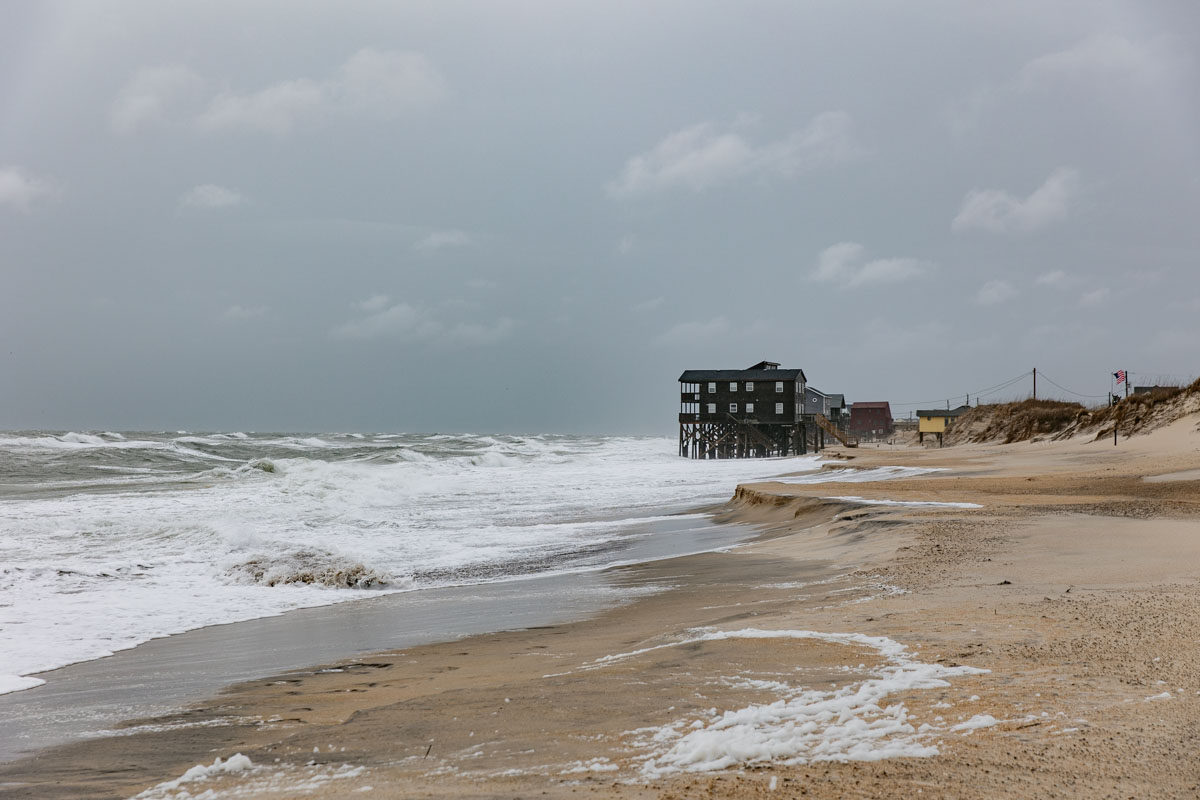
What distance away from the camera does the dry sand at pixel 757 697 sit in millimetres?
2752

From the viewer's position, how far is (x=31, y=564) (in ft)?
34.9

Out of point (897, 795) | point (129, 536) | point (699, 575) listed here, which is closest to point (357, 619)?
point (699, 575)

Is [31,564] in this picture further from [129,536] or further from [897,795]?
[897,795]

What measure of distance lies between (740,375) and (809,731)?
209 feet

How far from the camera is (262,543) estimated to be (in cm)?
1204

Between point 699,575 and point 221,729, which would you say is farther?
point 699,575

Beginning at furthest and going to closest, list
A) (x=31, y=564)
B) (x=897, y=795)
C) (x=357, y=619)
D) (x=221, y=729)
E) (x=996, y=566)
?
(x=31, y=564), (x=357, y=619), (x=996, y=566), (x=221, y=729), (x=897, y=795)

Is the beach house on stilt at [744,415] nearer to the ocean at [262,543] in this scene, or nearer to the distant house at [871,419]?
the ocean at [262,543]

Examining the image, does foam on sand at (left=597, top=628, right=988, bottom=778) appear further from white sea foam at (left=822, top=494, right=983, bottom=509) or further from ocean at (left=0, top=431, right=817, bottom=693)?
white sea foam at (left=822, top=494, right=983, bottom=509)

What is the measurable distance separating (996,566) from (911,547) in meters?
1.33

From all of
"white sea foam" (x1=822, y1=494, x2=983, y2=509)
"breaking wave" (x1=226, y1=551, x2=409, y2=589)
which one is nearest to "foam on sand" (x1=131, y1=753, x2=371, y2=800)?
"breaking wave" (x1=226, y1=551, x2=409, y2=589)

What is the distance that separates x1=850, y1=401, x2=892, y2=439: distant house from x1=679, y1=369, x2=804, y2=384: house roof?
45.2m

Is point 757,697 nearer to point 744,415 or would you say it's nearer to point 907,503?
point 907,503

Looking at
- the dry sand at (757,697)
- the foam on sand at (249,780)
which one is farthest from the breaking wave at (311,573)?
the foam on sand at (249,780)
